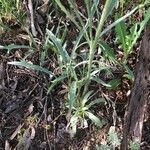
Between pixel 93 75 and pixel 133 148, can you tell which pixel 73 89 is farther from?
pixel 133 148

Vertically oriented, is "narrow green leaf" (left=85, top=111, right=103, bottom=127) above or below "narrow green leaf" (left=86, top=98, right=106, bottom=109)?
A: below

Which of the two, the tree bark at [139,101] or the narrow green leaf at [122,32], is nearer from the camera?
the tree bark at [139,101]

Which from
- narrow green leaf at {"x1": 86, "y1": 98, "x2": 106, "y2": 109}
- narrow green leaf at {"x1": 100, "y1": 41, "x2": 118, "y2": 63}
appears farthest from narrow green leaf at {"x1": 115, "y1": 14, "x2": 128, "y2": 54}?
narrow green leaf at {"x1": 86, "y1": 98, "x2": 106, "y2": 109}

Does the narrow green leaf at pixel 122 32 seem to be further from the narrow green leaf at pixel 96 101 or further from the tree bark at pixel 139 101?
the narrow green leaf at pixel 96 101

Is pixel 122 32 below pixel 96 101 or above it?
above

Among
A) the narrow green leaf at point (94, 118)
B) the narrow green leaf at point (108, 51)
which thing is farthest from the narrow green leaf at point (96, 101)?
the narrow green leaf at point (108, 51)

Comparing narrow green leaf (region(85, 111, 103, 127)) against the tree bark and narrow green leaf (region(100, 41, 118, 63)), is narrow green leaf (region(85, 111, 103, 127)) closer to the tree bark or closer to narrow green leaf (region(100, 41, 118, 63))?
the tree bark

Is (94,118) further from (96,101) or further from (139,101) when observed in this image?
(139,101)

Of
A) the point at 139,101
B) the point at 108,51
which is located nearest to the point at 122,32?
the point at 108,51
